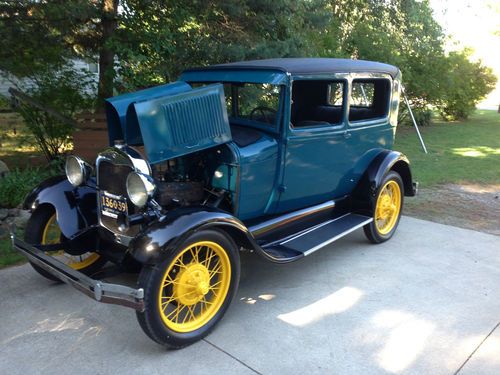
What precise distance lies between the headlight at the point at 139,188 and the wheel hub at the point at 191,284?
51cm

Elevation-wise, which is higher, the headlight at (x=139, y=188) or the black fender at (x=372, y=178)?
the headlight at (x=139, y=188)

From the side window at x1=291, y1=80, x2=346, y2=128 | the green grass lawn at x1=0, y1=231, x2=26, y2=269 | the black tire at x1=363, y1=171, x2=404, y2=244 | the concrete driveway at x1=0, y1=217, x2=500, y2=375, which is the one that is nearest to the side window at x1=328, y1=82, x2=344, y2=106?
the side window at x1=291, y1=80, x2=346, y2=128

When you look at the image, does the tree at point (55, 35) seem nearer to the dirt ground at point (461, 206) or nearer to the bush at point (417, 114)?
the dirt ground at point (461, 206)

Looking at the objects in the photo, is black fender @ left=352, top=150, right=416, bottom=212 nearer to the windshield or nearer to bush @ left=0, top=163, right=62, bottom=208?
the windshield

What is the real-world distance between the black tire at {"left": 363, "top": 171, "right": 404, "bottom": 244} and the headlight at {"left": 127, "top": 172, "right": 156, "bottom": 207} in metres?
2.39

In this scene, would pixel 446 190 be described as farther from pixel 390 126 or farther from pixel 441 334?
pixel 441 334

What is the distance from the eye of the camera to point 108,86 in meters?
6.06

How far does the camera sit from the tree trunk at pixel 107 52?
5.50 m

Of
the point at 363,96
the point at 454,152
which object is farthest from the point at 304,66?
the point at 454,152

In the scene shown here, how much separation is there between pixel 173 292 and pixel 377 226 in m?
2.59

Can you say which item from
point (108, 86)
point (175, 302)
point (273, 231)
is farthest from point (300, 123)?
point (108, 86)

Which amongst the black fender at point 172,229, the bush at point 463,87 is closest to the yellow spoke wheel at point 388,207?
the black fender at point 172,229

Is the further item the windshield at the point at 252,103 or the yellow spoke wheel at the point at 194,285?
the windshield at the point at 252,103

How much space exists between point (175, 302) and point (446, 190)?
17.4 feet
